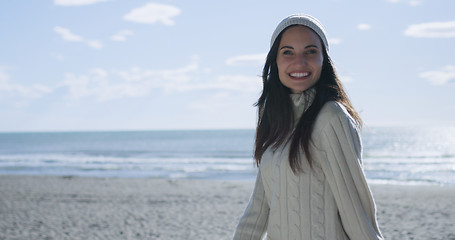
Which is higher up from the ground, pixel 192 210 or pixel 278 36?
pixel 278 36

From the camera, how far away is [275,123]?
1.75 metres

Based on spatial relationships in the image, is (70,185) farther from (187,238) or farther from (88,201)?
(187,238)

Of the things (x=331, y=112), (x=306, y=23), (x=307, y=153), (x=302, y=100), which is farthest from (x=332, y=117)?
(x=306, y=23)

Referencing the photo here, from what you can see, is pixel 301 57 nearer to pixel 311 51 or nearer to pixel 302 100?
pixel 311 51

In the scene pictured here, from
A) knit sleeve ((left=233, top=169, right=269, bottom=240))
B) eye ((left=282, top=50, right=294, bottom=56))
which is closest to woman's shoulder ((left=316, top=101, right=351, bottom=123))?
eye ((left=282, top=50, right=294, bottom=56))

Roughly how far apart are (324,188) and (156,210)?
29.9ft

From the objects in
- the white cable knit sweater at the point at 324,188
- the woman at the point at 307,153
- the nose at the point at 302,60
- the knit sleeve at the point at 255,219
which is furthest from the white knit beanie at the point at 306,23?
the knit sleeve at the point at 255,219

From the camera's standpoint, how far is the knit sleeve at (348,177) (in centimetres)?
141

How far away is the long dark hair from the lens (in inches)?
60.2

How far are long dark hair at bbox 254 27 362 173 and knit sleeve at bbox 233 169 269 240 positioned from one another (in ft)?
0.49

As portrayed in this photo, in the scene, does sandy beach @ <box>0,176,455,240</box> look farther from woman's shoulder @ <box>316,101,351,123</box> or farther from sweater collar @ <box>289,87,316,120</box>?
woman's shoulder @ <box>316,101,351,123</box>

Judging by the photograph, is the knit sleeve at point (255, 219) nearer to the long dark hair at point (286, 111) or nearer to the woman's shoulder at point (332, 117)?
the long dark hair at point (286, 111)

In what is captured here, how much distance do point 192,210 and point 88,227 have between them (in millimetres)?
2539

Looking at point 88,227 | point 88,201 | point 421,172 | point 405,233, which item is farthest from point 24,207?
point 421,172
